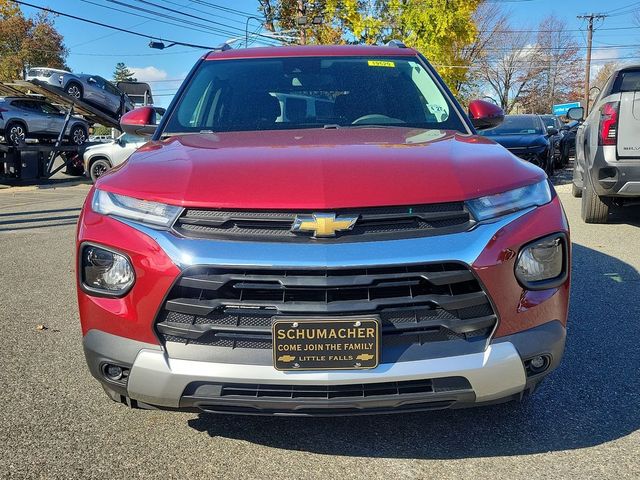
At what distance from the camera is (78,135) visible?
1938cm

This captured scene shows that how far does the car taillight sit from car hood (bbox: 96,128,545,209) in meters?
4.42

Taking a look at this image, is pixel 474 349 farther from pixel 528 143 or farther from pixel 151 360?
pixel 528 143

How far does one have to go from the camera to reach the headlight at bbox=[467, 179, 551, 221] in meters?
2.20

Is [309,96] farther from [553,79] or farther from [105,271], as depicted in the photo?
[553,79]

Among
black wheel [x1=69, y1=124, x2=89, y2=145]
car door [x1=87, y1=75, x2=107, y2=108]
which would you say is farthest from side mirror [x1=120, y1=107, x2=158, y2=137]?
black wheel [x1=69, y1=124, x2=89, y2=145]

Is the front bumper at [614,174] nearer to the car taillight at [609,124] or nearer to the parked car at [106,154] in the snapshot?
the car taillight at [609,124]

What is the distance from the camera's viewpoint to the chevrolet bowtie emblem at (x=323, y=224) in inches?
81.7

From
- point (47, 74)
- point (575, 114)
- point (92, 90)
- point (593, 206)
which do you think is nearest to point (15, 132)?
point (47, 74)

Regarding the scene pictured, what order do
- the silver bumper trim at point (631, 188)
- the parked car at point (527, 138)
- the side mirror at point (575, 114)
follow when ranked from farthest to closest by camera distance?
the parked car at point (527, 138) → the side mirror at point (575, 114) → the silver bumper trim at point (631, 188)

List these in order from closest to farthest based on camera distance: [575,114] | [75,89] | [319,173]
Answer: [319,173], [575,114], [75,89]

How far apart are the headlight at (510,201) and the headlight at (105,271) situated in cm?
127

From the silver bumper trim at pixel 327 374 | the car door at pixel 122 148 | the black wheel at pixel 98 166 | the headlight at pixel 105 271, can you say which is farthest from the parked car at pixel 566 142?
the headlight at pixel 105 271

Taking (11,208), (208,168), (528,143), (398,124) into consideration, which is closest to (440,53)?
(528,143)

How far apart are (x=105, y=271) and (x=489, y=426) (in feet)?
5.77
